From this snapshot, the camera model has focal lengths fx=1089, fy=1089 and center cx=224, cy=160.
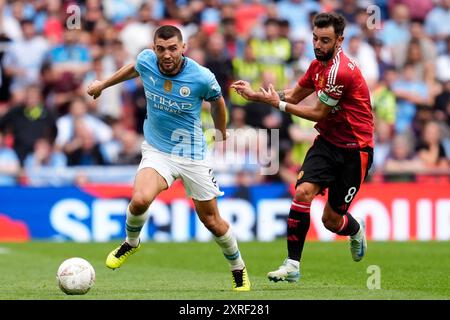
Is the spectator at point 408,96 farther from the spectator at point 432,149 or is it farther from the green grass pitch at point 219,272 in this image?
the green grass pitch at point 219,272

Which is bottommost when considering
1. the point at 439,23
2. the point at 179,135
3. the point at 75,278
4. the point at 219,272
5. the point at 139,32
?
the point at 219,272

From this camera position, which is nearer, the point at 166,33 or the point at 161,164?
the point at 166,33

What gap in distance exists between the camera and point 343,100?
11352 millimetres

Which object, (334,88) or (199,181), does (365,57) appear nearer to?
(334,88)

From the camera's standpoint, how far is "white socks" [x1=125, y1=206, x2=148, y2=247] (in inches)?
436

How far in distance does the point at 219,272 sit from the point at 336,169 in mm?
2626

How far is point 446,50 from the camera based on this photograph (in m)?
22.7

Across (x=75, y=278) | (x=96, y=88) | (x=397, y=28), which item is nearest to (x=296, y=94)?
(x=96, y=88)

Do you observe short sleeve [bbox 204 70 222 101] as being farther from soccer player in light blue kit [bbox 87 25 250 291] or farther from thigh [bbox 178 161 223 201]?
thigh [bbox 178 161 223 201]

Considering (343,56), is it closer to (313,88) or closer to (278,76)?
(313,88)

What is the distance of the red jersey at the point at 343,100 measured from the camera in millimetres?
11109
